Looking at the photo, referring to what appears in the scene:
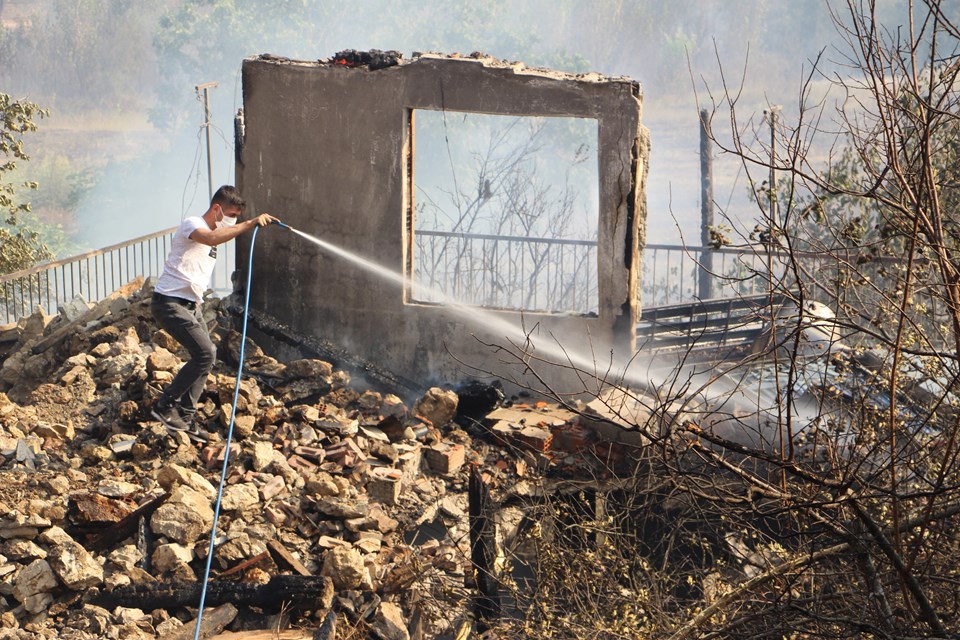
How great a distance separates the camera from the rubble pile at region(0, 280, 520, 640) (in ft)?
18.7

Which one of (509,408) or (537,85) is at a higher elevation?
(537,85)

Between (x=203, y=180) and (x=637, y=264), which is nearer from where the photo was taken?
(x=637, y=264)

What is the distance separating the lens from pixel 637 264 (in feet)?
29.2

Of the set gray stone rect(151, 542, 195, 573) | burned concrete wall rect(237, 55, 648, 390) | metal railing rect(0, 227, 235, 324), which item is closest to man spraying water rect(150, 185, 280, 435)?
gray stone rect(151, 542, 195, 573)

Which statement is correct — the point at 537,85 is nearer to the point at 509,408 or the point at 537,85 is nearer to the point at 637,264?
the point at 637,264

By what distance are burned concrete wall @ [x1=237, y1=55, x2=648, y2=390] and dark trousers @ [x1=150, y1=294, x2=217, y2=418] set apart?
2.05m

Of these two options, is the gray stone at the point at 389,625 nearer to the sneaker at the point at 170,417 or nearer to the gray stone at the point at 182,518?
the gray stone at the point at 182,518

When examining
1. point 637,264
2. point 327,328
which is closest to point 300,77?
point 327,328

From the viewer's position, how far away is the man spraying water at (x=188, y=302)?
730 cm

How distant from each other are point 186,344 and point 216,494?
1.34 m

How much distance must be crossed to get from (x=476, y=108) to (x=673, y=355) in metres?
3.25

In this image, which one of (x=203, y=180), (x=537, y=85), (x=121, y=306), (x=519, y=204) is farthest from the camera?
(x=203, y=180)

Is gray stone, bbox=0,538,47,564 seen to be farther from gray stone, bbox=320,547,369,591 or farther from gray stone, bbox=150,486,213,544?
gray stone, bbox=320,547,369,591

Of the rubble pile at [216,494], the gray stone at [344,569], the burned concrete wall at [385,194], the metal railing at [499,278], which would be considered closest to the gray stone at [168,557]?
the rubble pile at [216,494]
